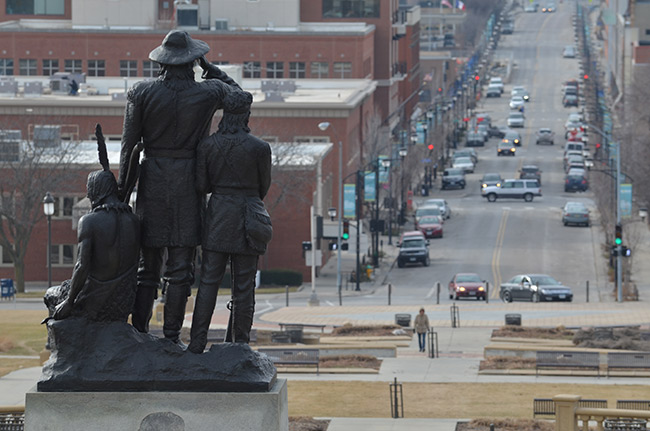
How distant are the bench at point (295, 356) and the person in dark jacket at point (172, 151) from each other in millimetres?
19344

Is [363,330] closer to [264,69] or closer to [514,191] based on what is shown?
[514,191]

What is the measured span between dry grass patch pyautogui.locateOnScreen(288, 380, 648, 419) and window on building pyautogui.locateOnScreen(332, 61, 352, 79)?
77.2 m

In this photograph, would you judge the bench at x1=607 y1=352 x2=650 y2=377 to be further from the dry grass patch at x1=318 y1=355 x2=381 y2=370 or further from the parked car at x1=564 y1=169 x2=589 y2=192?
the parked car at x1=564 y1=169 x2=589 y2=192

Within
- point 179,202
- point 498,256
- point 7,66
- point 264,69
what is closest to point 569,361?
point 179,202

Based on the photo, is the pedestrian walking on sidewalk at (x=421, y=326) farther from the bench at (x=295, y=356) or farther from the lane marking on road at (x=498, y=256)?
the lane marking on road at (x=498, y=256)

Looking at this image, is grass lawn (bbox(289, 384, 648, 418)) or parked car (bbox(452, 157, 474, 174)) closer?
grass lawn (bbox(289, 384, 648, 418))

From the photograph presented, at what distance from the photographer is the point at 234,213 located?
22672mm

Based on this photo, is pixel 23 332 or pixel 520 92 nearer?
pixel 23 332

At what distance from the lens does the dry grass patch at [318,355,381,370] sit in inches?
1697

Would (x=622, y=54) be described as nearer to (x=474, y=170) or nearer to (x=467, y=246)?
(x=474, y=170)

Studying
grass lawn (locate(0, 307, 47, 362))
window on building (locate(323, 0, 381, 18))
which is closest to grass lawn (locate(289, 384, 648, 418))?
grass lawn (locate(0, 307, 47, 362))

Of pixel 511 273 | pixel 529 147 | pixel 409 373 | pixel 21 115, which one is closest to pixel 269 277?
pixel 511 273

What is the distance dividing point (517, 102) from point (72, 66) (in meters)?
54.4

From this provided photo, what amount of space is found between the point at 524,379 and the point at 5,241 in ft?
120
